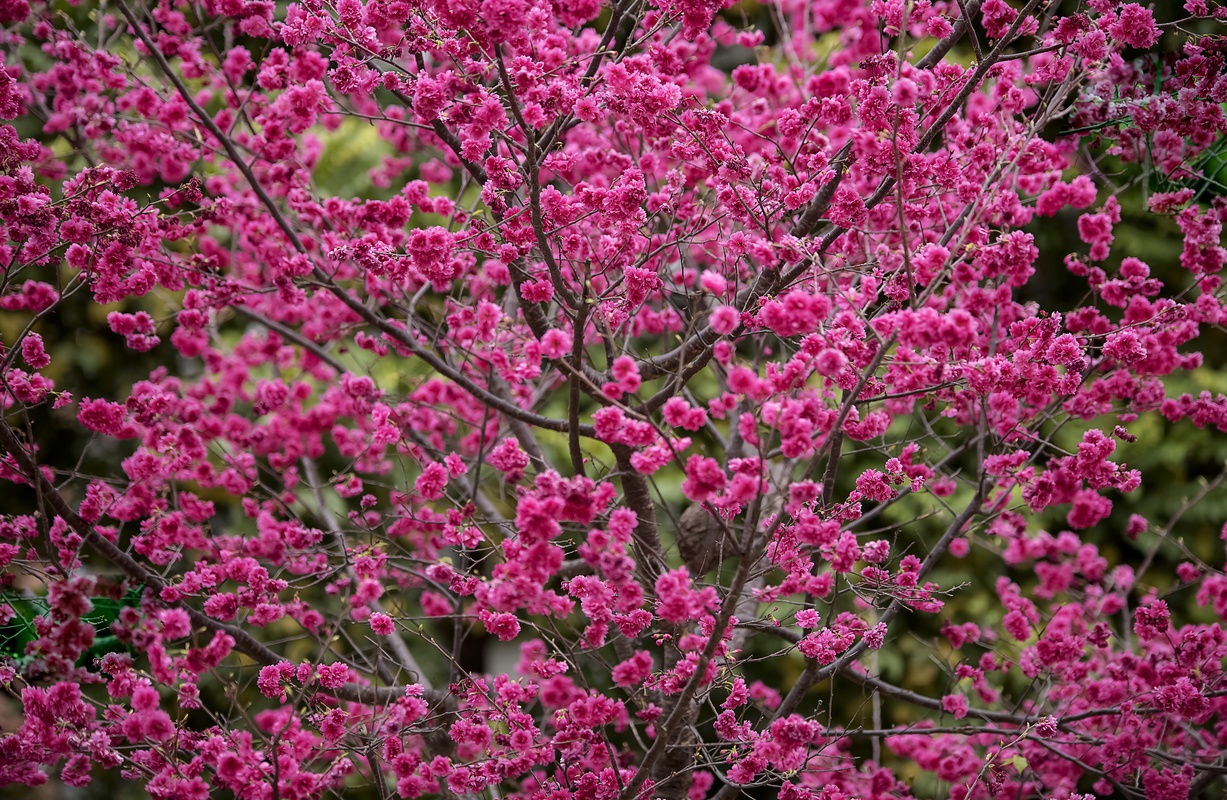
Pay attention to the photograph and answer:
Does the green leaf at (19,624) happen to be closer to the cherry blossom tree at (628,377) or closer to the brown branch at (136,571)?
the cherry blossom tree at (628,377)

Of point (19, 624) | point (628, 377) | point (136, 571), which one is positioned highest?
point (628, 377)

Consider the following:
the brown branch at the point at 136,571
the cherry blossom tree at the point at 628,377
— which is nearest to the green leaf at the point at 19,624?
the cherry blossom tree at the point at 628,377

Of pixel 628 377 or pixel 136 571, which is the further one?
pixel 136 571

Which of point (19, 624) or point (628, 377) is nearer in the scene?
point (628, 377)

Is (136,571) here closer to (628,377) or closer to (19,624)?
(19,624)

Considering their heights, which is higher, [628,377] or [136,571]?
[628,377]

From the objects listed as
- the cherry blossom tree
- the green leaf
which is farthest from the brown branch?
the green leaf

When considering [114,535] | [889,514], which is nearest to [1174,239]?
[889,514]

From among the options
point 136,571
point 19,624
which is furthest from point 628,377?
point 19,624

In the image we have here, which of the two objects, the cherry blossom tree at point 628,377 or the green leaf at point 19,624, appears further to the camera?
the green leaf at point 19,624

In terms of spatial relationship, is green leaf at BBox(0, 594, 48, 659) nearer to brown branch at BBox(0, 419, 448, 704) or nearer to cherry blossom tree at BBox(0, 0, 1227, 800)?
cherry blossom tree at BBox(0, 0, 1227, 800)

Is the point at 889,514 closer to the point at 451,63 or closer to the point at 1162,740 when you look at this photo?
the point at 1162,740

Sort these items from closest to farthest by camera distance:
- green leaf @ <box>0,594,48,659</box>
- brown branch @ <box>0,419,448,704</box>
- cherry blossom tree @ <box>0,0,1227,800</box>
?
cherry blossom tree @ <box>0,0,1227,800</box>, brown branch @ <box>0,419,448,704</box>, green leaf @ <box>0,594,48,659</box>

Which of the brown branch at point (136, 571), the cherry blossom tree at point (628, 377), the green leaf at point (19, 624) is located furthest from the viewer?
the green leaf at point (19, 624)
